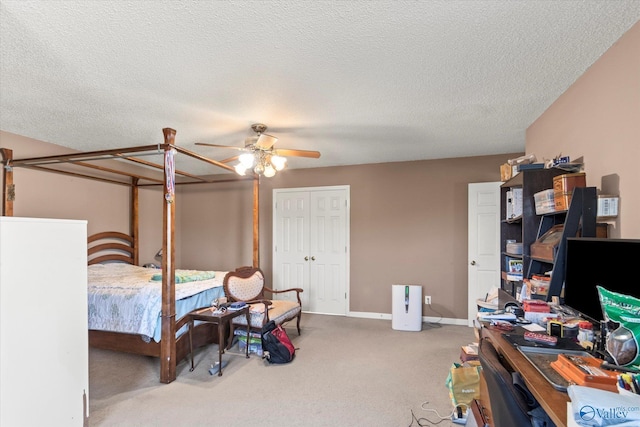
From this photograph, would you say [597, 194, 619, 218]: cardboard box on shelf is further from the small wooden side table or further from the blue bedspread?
the blue bedspread

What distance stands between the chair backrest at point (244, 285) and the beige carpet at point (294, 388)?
618 mm

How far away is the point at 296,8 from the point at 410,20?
0.58 m

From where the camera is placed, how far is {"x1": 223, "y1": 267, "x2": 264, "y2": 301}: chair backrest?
3.83 m

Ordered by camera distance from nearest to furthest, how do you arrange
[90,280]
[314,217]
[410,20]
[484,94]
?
[410,20], [484,94], [90,280], [314,217]

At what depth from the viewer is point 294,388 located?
2.81 m

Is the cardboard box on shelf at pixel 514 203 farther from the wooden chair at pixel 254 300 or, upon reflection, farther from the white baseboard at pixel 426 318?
the wooden chair at pixel 254 300

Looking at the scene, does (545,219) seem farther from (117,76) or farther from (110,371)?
(110,371)

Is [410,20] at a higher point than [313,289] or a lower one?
higher

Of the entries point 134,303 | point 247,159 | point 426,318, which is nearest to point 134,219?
point 134,303

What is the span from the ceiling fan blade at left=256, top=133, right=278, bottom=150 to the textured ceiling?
0.70ft

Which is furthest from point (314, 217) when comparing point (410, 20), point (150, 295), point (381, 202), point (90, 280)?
point (410, 20)

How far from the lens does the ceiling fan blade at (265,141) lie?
2920 mm

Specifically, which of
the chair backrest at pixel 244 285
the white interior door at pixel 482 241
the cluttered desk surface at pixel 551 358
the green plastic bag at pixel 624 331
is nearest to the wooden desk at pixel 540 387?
the cluttered desk surface at pixel 551 358

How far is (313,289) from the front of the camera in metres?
5.36
